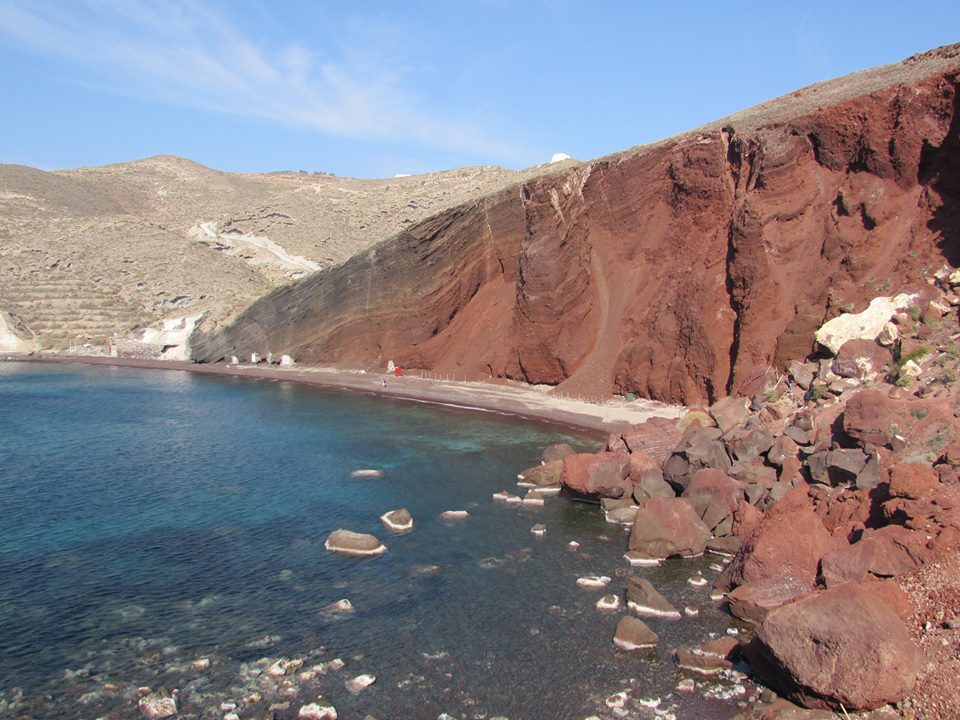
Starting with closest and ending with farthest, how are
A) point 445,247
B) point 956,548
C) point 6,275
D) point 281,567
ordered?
point 956,548, point 281,567, point 445,247, point 6,275

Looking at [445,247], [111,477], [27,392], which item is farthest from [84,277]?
[111,477]

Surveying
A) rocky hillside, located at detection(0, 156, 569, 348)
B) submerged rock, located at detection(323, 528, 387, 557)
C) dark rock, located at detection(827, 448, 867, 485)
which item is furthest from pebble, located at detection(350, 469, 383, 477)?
rocky hillside, located at detection(0, 156, 569, 348)

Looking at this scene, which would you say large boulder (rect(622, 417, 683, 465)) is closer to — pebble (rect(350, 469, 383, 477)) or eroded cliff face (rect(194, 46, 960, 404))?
eroded cliff face (rect(194, 46, 960, 404))

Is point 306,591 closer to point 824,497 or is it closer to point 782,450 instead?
point 824,497

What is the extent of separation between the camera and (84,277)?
246ft

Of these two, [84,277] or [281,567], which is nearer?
[281,567]

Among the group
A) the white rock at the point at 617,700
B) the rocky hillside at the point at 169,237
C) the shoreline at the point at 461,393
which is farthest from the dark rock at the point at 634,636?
the rocky hillside at the point at 169,237

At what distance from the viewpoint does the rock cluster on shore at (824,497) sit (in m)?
11.1

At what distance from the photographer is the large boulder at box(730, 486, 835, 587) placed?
1506 cm

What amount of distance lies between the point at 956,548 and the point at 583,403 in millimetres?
23403

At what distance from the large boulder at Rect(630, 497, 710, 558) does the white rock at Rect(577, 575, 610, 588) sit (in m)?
1.92

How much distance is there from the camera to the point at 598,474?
72.1 feet

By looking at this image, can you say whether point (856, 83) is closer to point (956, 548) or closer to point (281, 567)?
point (956, 548)

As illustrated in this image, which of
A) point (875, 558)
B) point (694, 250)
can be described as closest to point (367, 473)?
point (875, 558)
